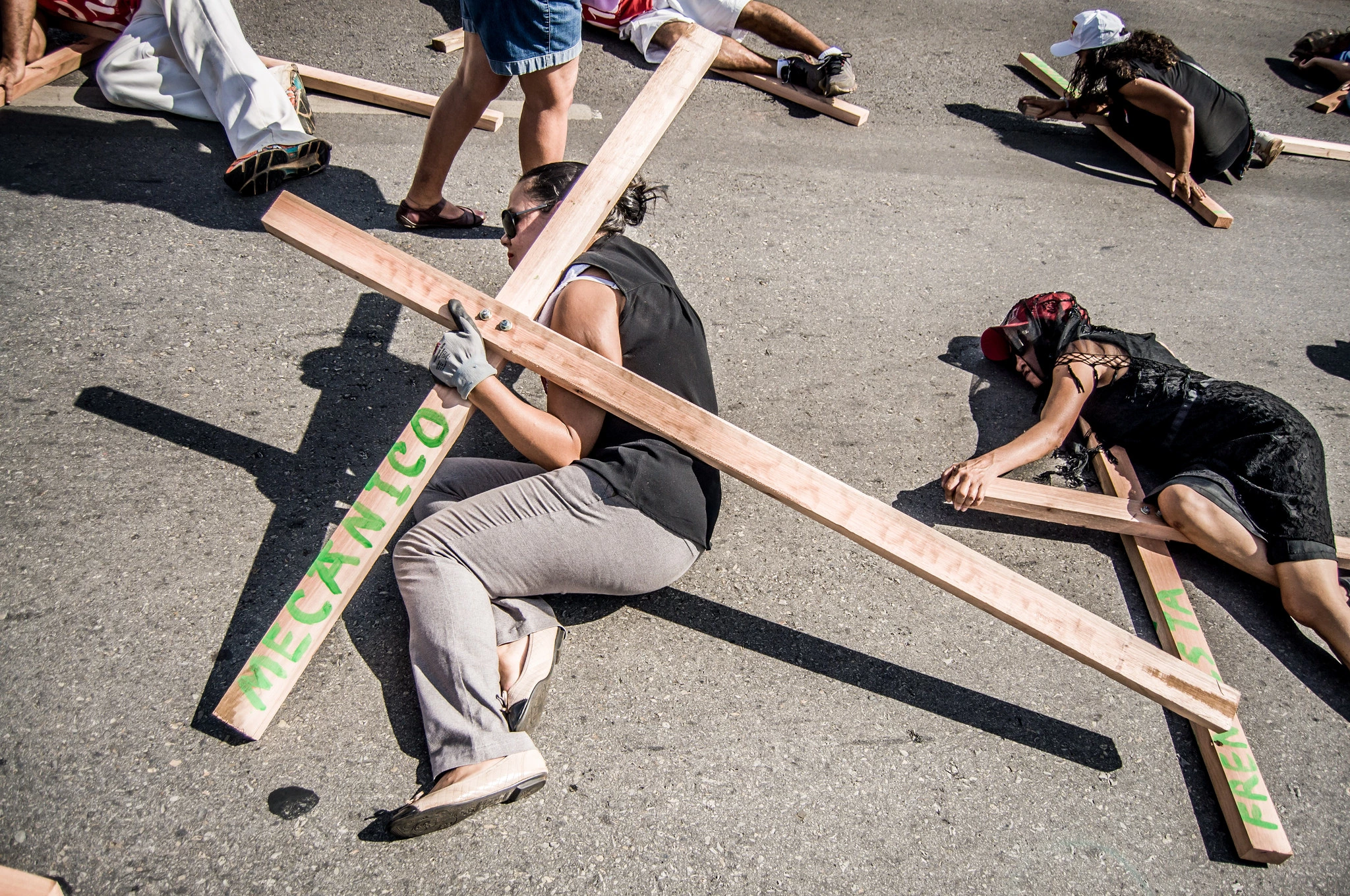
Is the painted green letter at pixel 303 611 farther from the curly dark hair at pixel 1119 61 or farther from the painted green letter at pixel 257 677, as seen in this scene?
the curly dark hair at pixel 1119 61

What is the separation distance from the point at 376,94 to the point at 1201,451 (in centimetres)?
415

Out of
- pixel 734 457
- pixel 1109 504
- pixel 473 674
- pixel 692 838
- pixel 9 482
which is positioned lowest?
pixel 9 482

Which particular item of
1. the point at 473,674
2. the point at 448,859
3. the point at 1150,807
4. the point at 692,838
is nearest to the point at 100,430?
the point at 473,674

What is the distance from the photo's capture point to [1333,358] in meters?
3.96

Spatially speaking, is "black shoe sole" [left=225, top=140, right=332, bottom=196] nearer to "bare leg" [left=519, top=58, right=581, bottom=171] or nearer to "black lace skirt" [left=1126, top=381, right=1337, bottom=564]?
"bare leg" [left=519, top=58, right=581, bottom=171]

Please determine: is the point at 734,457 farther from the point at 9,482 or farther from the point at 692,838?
the point at 9,482

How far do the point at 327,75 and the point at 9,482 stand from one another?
2715 mm

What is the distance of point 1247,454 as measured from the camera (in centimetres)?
281

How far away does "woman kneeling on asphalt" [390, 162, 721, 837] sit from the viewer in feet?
6.51

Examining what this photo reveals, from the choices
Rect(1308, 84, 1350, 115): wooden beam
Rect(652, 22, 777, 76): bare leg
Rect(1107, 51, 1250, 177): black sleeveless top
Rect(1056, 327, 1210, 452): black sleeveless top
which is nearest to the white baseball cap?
Rect(1107, 51, 1250, 177): black sleeveless top

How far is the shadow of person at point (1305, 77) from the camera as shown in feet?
21.7

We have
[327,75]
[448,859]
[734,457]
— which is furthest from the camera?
[327,75]

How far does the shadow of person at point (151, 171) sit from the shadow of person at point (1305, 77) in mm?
7336

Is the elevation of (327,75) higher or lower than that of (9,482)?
higher
